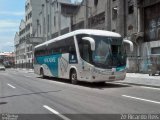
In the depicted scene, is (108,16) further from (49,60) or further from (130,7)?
(49,60)

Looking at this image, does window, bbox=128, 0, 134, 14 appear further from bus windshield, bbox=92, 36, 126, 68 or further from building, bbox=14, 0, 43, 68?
building, bbox=14, 0, 43, 68

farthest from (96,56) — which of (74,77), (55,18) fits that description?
(55,18)

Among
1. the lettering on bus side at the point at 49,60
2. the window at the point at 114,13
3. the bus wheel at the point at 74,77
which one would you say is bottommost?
the bus wheel at the point at 74,77

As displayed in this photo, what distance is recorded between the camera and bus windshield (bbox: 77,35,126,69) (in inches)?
790

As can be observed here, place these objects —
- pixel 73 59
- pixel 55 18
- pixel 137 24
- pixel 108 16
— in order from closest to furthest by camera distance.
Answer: pixel 73 59, pixel 137 24, pixel 108 16, pixel 55 18

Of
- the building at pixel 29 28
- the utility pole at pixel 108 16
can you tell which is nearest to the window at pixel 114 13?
the utility pole at pixel 108 16

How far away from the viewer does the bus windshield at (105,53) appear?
20.1m

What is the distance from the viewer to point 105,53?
2023 centimetres

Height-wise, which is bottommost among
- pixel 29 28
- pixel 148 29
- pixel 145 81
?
pixel 145 81

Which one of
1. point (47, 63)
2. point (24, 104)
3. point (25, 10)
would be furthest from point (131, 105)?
point (25, 10)

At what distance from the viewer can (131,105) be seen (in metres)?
12.1

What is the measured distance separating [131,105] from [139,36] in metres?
28.7

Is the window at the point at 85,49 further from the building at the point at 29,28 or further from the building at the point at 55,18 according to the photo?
the building at the point at 29,28

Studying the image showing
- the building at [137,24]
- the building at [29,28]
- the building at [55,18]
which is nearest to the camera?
the building at [137,24]
